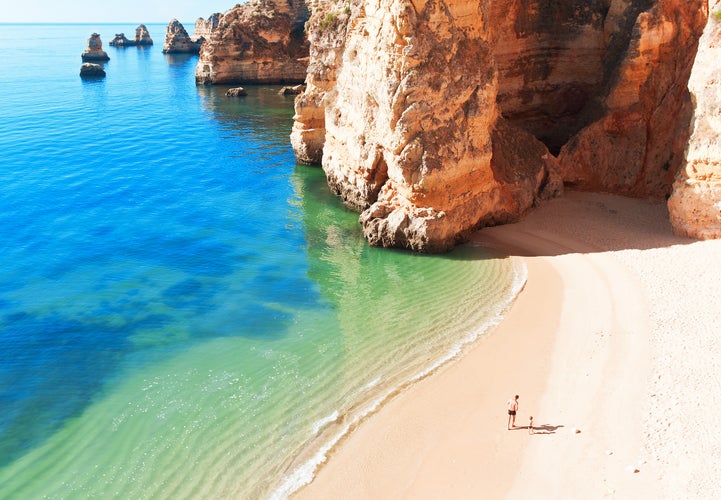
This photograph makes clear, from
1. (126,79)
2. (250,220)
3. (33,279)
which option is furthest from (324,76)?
(126,79)

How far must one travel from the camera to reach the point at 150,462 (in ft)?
47.8

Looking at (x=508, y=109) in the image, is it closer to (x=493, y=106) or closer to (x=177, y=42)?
(x=493, y=106)

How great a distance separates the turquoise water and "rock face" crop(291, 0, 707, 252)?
2.47 m

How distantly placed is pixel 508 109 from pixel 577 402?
67.1 ft

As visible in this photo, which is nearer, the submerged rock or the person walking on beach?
the person walking on beach

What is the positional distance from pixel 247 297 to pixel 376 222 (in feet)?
23.4

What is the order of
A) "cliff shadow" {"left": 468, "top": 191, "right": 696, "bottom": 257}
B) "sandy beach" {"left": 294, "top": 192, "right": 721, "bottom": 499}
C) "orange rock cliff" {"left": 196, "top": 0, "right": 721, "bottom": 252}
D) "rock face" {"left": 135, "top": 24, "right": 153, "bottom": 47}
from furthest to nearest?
"rock face" {"left": 135, "top": 24, "right": 153, "bottom": 47}
"cliff shadow" {"left": 468, "top": 191, "right": 696, "bottom": 257}
"orange rock cliff" {"left": 196, "top": 0, "right": 721, "bottom": 252}
"sandy beach" {"left": 294, "top": 192, "right": 721, "bottom": 499}

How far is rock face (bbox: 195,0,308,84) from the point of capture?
7312cm

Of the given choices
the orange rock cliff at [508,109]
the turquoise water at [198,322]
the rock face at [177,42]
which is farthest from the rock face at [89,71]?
the orange rock cliff at [508,109]

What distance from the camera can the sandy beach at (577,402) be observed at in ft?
44.1

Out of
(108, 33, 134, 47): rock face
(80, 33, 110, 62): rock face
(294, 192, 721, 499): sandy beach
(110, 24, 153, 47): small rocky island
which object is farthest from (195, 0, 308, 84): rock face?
(110, 24, 153, 47): small rocky island

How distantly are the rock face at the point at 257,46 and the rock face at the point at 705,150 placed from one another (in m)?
58.7

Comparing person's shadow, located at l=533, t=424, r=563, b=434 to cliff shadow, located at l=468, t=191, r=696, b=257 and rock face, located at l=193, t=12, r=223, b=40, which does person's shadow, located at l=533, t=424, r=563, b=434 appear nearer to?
cliff shadow, located at l=468, t=191, r=696, b=257

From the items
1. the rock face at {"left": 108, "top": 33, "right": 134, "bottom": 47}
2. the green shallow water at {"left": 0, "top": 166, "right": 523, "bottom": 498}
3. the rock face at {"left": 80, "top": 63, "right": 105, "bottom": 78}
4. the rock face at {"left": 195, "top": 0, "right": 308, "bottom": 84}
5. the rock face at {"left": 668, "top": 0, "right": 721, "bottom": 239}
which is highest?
the rock face at {"left": 108, "top": 33, "right": 134, "bottom": 47}
